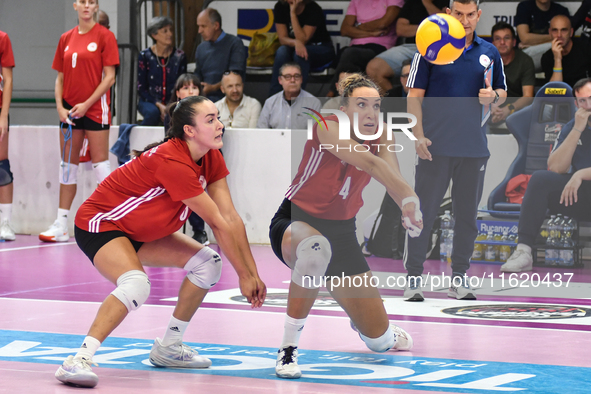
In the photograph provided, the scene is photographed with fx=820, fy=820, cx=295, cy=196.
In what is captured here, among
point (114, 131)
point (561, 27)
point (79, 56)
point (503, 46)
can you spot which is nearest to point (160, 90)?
point (114, 131)

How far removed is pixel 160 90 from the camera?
379 inches

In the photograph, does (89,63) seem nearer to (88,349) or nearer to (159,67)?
(159,67)

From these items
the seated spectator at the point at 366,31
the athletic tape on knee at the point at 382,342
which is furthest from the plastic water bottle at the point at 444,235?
the athletic tape on knee at the point at 382,342

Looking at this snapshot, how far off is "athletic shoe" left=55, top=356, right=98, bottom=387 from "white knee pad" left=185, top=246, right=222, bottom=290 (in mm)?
650

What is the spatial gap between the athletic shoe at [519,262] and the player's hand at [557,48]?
269 cm

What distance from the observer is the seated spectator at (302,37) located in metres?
9.78

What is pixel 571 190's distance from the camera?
6.91 meters

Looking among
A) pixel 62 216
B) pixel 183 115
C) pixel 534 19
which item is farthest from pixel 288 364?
pixel 534 19

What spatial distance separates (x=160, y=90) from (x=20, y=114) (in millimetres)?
4231

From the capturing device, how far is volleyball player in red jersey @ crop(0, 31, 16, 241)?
8.40 m

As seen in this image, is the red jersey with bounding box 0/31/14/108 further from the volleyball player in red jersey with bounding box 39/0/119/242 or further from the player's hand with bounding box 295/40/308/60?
the player's hand with bounding box 295/40/308/60

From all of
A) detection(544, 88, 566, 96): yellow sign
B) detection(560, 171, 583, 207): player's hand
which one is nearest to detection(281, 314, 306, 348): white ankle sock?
detection(560, 171, 583, 207): player's hand

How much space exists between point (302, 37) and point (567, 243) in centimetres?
421

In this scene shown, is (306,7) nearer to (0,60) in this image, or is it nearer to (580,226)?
(0,60)
